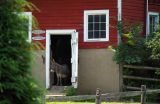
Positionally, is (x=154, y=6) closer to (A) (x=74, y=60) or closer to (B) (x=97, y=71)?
(B) (x=97, y=71)

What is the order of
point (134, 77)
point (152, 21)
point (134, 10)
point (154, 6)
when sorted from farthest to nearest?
point (154, 6), point (152, 21), point (134, 10), point (134, 77)

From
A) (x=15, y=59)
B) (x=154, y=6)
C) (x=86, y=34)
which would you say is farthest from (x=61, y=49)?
(x=15, y=59)

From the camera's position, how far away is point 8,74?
676 cm

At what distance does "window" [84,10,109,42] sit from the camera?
23.7 meters

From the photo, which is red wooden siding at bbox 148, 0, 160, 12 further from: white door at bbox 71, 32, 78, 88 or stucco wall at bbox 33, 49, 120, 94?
white door at bbox 71, 32, 78, 88

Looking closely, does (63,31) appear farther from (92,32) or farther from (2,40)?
(2,40)

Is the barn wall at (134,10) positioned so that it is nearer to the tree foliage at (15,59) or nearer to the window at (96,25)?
the window at (96,25)

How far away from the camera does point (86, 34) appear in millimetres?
23844

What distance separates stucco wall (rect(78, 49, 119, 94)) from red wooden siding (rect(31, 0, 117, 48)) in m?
0.39

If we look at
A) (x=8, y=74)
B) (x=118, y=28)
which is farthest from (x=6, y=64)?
(x=118, y=28)

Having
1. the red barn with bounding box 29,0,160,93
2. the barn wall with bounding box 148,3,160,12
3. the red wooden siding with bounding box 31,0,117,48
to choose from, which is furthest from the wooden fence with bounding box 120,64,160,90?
the barn wall with bounding box 148,3,160,12

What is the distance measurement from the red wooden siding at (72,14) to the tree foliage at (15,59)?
1646cm

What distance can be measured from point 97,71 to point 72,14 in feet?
8.90

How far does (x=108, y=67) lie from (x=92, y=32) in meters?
1.69
